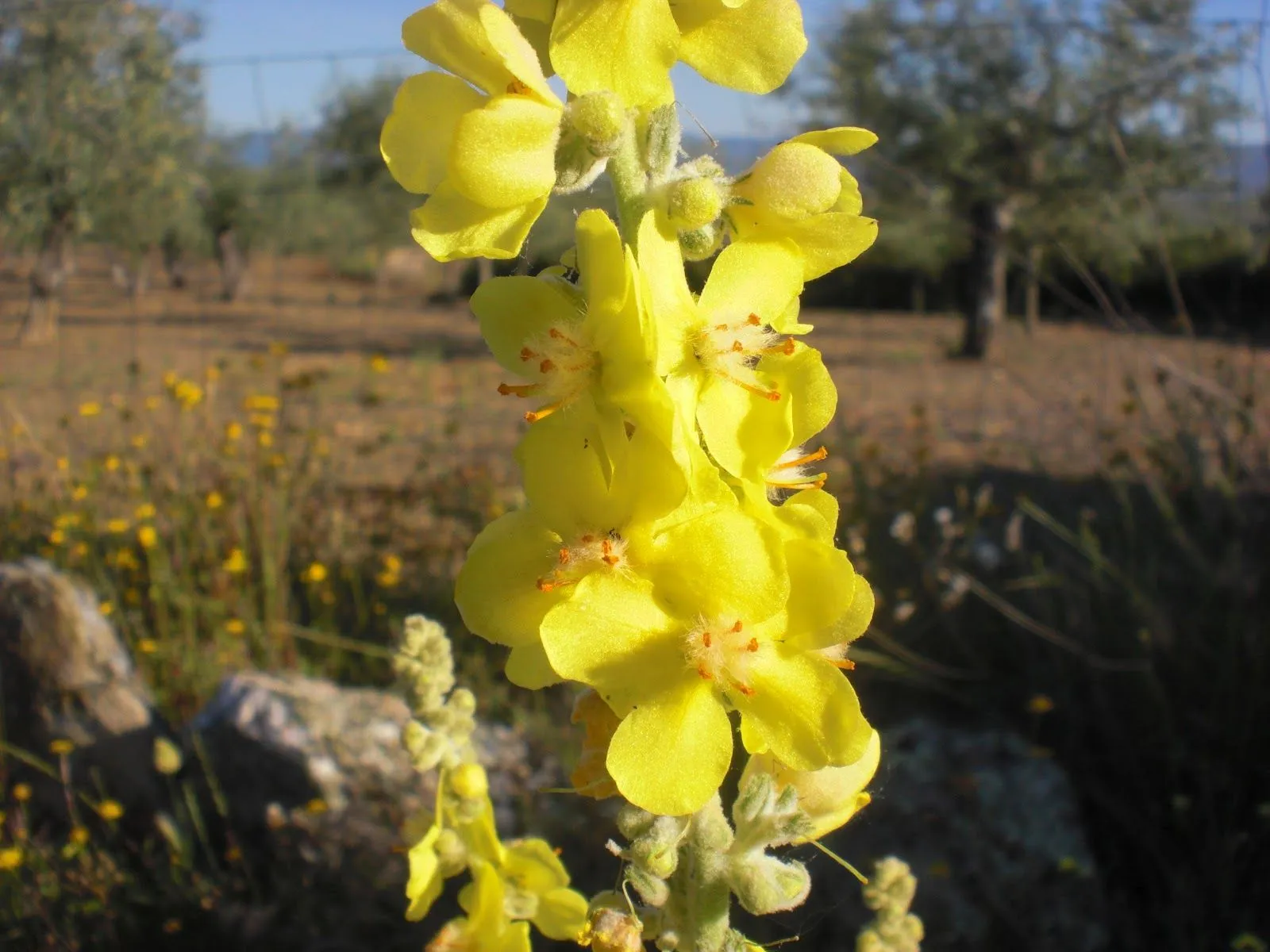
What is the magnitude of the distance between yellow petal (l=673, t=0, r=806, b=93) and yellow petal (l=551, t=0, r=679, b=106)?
0.18ft

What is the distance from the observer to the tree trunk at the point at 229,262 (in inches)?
1019

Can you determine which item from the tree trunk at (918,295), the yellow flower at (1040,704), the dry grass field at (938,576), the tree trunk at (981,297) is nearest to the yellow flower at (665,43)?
the dry grass field at (938,576)

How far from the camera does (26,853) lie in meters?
3.43

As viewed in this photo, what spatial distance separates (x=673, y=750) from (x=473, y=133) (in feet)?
1.94

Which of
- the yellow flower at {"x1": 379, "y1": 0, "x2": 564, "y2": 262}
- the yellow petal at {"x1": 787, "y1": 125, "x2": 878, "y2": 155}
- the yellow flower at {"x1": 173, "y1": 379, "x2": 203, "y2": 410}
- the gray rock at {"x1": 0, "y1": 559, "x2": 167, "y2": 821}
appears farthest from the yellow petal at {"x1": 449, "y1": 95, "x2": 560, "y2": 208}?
the yellow flower at {"x1": 173, "y1": 379, "x2": 203, "y2": 410}

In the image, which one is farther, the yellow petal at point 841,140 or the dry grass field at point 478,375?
the dry grass field at point 478,375

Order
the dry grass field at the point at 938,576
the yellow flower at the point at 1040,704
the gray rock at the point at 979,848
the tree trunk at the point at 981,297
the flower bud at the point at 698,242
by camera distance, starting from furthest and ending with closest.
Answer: the tree trunk at the point at 981,297 < the yellow flower at the point at 1040,704 < the dry grass field at the point at 938,576 < the gray rock at the point at 979,848 < the flower bud at the point at 698,242

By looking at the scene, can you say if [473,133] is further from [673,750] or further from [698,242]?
[673,750]

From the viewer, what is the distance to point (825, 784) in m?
1.18

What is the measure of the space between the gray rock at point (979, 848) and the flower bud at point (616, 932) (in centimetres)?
207

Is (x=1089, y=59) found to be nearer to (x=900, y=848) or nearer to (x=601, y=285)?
(x=900, y=848)

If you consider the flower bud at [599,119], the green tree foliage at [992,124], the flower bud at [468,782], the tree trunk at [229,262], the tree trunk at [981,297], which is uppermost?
the flower bud at [599,119]

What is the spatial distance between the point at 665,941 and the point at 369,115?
95.8 ft

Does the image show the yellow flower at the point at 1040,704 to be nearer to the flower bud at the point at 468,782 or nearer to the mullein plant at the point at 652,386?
the flower bud at the point at 468,782
